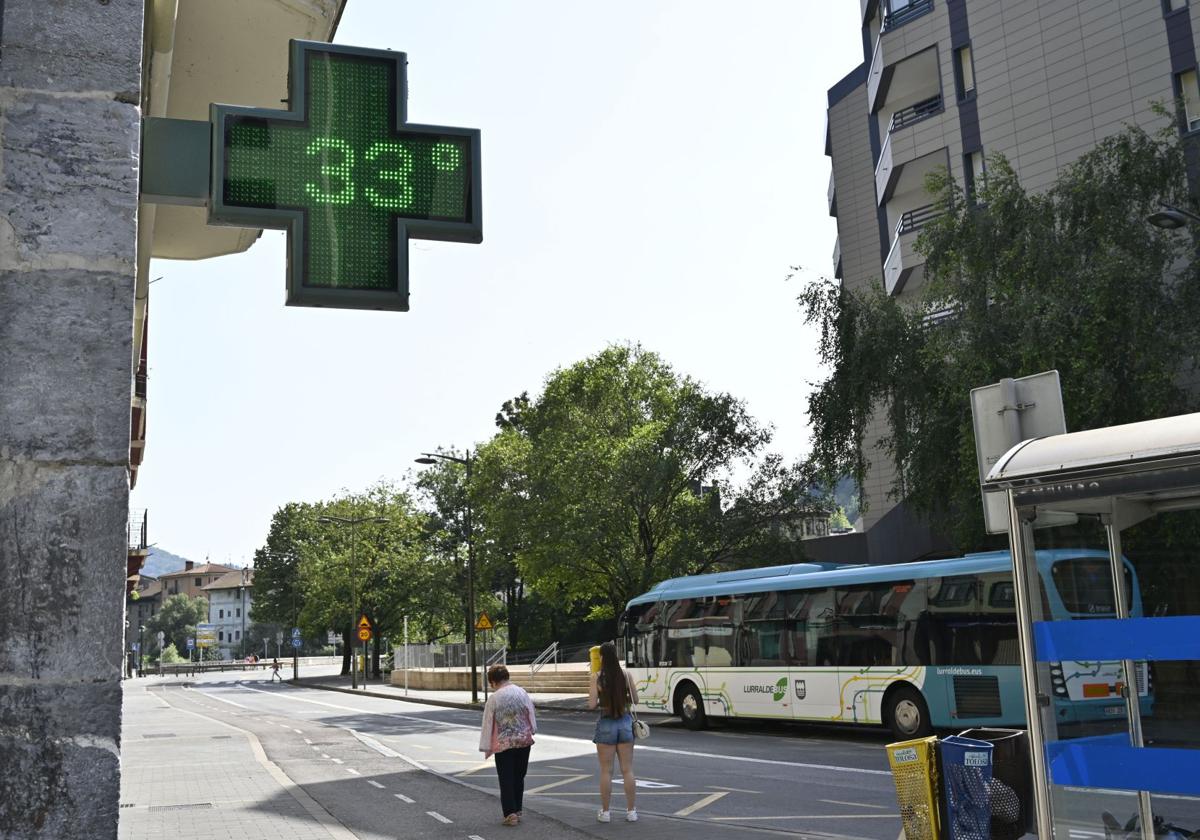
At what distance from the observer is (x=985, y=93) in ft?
98.0

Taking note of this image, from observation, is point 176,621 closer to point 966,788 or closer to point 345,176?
point 966,788

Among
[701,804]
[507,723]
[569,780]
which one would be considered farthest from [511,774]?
[569,780]

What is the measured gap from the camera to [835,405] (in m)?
24.7

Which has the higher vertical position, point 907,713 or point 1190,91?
point 1190,91

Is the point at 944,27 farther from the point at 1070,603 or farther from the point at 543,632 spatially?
the point at 543,632

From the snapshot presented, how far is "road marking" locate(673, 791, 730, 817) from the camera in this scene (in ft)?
37.0

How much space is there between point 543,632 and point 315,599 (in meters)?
14.4

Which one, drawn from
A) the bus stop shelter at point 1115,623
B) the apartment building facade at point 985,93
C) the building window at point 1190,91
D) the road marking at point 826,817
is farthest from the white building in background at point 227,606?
the bus stop shelter at point 1115,623

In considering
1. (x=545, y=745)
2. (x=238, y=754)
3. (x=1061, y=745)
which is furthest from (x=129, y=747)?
(x=1061, y=745)

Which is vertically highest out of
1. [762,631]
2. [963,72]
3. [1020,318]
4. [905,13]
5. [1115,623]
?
[905,13]

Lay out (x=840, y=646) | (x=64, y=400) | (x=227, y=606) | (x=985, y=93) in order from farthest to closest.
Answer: (x=227, y=606)
(x=985, y=93)
(x=840, y=646)
(x=64, y=400)

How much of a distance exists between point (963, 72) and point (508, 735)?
87.0ft

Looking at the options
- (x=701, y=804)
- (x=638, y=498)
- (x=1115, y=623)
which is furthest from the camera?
(x=638, y=498)

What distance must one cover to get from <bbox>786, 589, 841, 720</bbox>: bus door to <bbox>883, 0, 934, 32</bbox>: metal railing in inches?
774
